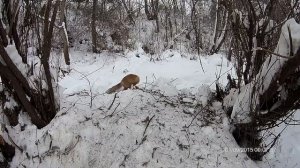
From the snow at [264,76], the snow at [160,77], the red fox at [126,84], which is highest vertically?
the snow at [264,76]

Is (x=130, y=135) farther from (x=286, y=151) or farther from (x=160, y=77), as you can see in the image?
(x=286, y=151)

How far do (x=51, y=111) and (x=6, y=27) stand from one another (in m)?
0.77

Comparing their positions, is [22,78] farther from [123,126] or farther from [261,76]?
[261,76]

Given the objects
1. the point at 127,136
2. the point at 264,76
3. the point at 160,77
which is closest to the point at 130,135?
the point at 127,136

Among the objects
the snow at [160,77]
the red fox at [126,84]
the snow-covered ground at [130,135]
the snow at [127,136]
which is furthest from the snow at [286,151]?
the red fox at [126,84]

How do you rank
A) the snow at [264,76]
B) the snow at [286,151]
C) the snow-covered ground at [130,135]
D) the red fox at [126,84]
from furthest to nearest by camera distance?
the red fox at [126,84], the snow at [286,151], the snow-covered ground at [130,135], the snow at [264,76]

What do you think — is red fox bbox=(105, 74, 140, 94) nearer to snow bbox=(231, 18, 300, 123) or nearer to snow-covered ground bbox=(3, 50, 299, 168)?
snow-covered ground bbox=(3, 50, 299, 168)

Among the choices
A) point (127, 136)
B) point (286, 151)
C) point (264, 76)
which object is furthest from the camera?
point (286, 151)

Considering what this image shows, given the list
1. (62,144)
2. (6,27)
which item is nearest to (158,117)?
(62,144)

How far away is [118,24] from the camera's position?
41.9 feet

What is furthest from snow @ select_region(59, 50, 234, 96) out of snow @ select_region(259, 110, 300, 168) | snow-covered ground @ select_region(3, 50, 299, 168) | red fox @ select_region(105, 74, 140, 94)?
snow @ select_region(259, 110, 300, 168)

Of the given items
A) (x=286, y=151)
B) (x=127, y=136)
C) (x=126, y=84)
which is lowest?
(x=286, y=151)

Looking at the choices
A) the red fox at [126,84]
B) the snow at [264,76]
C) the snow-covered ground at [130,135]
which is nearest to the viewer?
the snow at [264,76]

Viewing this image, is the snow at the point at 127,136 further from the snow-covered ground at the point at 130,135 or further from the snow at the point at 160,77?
the snow at the point at 160,77
